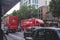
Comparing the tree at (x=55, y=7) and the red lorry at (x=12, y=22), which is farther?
the red lorry at (x=12, y=22)

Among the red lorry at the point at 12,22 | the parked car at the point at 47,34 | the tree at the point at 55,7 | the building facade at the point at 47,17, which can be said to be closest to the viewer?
the parked car at the point at 47,34

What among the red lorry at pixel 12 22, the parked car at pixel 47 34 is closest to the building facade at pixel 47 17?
the red lorry at pixel 12 22

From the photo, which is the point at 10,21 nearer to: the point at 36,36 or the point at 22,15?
the point at 22,15

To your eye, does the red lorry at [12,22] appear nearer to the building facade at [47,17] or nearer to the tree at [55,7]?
the tree at [55,7]

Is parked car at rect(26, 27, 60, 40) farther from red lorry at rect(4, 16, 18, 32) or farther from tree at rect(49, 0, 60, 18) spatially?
red lorry at rect(4, 16, 18, 32)

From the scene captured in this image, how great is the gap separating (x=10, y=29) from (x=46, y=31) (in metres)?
39.2

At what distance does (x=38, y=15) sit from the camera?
67.6 m

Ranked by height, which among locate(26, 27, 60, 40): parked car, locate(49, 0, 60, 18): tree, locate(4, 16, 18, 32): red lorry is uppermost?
locate(49, 0, 60, 18): tree

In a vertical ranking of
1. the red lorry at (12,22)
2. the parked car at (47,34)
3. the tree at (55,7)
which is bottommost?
the parked car at (47,34)

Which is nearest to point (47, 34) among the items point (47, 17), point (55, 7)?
point (55, 7)

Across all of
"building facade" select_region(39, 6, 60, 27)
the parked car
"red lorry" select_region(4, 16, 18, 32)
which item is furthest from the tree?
the parked car

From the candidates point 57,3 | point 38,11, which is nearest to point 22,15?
point 38,11

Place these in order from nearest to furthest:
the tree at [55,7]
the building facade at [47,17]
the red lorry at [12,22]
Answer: the tree at [55,7], the red lorry at [12,22], the building facade at [47,17]

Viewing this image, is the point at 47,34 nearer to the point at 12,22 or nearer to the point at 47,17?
Result: the point at 12,22
